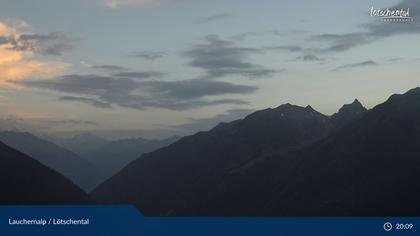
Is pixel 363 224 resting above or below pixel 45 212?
below

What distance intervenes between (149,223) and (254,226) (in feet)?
20.8

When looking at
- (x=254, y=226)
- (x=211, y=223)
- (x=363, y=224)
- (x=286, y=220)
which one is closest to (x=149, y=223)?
(x=211, y=223)

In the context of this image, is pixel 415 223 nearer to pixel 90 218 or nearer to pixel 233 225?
pixel 233 225

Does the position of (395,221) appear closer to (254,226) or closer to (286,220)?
(286,220)

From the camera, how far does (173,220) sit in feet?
100

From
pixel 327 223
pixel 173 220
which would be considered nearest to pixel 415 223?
pixel 327 223

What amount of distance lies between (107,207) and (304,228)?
12136mm

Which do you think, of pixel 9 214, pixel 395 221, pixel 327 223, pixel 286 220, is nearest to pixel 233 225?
pixel 286 220

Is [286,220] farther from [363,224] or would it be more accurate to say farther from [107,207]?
[107,207]

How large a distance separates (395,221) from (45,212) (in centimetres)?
2151

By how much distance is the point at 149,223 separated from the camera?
30.0m

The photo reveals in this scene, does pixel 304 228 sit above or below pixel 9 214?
below

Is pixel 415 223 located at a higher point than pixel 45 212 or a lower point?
lower

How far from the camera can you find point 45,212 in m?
30.6
